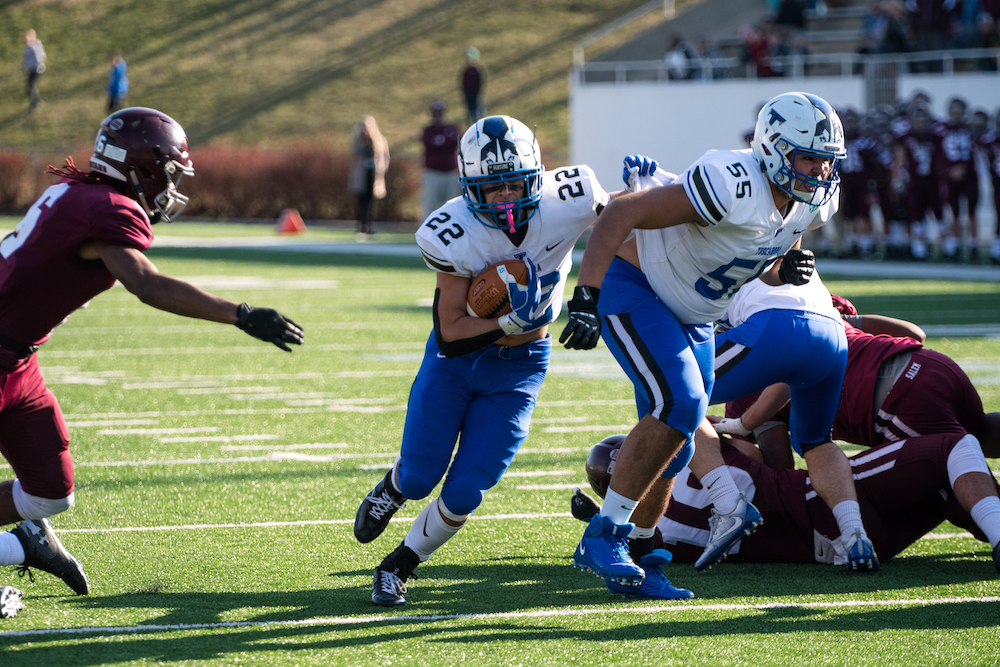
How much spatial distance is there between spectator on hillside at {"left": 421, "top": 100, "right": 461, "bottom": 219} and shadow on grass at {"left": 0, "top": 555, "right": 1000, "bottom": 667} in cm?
1553

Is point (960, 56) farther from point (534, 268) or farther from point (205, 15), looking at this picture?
point (205, 15)

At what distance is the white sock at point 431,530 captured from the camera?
13.6 feet

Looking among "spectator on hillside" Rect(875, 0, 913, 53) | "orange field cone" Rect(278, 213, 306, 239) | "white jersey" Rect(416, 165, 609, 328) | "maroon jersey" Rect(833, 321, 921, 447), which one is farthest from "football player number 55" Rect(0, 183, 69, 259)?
"orange field cone" Rect(278, 213, 306, 239)

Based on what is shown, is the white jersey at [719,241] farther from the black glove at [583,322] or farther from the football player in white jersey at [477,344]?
the black glove at [583,322]

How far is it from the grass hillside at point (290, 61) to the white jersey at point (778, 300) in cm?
3498

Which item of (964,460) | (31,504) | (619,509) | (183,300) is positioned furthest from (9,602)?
(964,460)

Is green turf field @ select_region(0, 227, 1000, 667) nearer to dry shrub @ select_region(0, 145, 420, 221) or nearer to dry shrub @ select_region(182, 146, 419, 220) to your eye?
dry shrub @ select_region(0, 145, 420, 221)

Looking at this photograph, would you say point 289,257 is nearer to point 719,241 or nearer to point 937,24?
point 937,24

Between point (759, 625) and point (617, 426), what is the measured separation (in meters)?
3.36

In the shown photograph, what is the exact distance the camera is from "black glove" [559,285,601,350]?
3867mm

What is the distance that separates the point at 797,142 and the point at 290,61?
43.9 m

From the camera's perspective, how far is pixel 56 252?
3.89 meters

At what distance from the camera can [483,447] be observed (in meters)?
4.19

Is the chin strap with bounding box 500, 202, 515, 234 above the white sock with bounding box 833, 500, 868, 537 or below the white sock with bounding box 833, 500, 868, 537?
above
